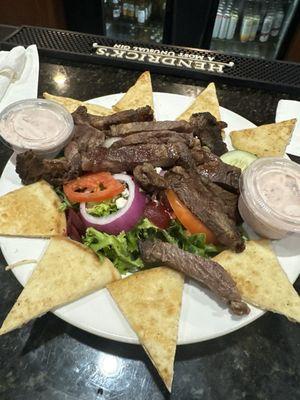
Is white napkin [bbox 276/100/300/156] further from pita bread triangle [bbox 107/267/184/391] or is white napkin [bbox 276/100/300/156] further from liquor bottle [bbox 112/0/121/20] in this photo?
liquor bottle [bbox 112/0/121/20]

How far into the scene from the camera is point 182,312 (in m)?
1.83

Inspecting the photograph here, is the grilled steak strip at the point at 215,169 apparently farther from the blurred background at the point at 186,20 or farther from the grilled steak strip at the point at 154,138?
the blurred background at the point at 186,20

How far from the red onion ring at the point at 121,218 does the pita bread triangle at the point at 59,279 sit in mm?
211

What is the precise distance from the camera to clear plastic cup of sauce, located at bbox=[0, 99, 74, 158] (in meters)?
2.42

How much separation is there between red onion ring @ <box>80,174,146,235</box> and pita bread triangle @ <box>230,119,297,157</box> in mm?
882

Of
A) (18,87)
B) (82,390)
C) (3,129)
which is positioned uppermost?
(3,129)

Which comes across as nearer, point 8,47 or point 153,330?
point 153,330

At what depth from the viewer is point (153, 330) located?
1723 mm

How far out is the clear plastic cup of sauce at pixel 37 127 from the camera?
2424 mm

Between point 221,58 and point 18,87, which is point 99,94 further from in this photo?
point 221,58

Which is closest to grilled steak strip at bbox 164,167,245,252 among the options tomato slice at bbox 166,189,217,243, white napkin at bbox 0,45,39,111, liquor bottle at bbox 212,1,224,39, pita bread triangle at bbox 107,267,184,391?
tomato slice at bbox 166,189,217,243

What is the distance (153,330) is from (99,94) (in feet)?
8.03

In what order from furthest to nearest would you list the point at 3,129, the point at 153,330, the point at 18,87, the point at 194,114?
the point at 18,87 → the point at 194,114 → the point at 3,129 → the point at 153,330

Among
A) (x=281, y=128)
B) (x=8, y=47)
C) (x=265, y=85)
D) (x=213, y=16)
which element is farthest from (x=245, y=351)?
(x=213, y=16)
